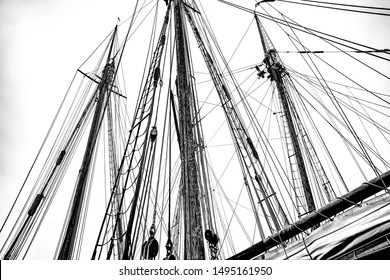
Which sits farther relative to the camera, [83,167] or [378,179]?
[83,167]

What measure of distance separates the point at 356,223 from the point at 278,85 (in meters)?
14.7

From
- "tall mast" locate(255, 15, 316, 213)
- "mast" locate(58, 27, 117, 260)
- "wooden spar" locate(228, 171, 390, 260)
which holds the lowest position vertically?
"wooden spar" locate(228, 171, 390, 260)

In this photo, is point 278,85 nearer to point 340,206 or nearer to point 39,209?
point 340,206

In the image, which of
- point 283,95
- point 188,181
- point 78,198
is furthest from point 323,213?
point 283,95

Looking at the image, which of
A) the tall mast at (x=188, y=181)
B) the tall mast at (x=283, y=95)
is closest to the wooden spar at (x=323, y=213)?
the tall mast at (x=188, y=181)

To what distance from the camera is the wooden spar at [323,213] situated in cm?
422

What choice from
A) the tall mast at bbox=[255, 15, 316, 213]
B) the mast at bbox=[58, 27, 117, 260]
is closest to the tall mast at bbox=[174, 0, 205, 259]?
the mast at bbox=[58, 27, 117, 260]

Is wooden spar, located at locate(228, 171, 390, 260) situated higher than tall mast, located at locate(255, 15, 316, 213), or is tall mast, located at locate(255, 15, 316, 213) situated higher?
tall mast, located at locate(255, 15, 316, 213)

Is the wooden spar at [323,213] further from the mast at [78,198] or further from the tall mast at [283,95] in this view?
the tall mast at [283,95]

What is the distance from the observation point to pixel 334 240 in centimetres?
349

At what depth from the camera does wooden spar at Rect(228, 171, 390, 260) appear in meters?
4.22

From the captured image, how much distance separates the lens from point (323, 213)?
462cm

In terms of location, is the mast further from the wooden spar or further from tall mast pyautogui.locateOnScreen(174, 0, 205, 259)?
the wooden spar

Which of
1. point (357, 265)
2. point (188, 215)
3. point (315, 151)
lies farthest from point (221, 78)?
point (315, 151)
